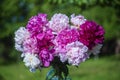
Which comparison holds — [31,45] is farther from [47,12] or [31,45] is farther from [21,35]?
[47,12]

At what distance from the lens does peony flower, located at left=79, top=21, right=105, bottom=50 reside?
6521mm

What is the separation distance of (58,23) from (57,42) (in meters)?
0.22

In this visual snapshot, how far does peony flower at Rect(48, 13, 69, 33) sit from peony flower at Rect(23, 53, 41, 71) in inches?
15.5

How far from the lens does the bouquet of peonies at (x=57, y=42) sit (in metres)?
6.42

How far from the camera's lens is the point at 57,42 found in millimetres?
6445

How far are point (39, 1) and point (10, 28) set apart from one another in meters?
4.21

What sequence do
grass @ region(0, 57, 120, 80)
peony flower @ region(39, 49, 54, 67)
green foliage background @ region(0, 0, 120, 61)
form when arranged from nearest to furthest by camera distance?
peony flower @ region(39, 49, 54, 67) → grass @ region(0, 57, 120, 80) → green foliage background @ region(0, 0, 120, 61)

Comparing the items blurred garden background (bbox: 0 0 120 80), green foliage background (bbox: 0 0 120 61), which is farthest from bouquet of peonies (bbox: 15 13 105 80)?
green foliage background (bbox: 0 0 120 61)

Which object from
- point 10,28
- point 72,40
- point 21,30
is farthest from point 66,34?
point 10,28

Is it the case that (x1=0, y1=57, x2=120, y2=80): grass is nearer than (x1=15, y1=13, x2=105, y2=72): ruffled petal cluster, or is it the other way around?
(x1=15, y1=13, x2=105, y2=72): ruffled petal cluster

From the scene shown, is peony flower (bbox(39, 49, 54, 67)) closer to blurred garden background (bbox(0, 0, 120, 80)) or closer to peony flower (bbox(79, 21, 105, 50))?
peony flower (bbox(79, 21, 105, 50))

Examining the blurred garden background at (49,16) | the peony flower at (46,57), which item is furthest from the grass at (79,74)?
the peony flower at (46,57)

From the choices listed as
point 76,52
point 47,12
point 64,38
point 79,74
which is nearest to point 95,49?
point 76,52

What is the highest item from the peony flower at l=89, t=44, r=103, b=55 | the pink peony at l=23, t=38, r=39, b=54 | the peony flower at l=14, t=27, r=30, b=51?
the peony flower at l=14, t=27, r=30, b=51
